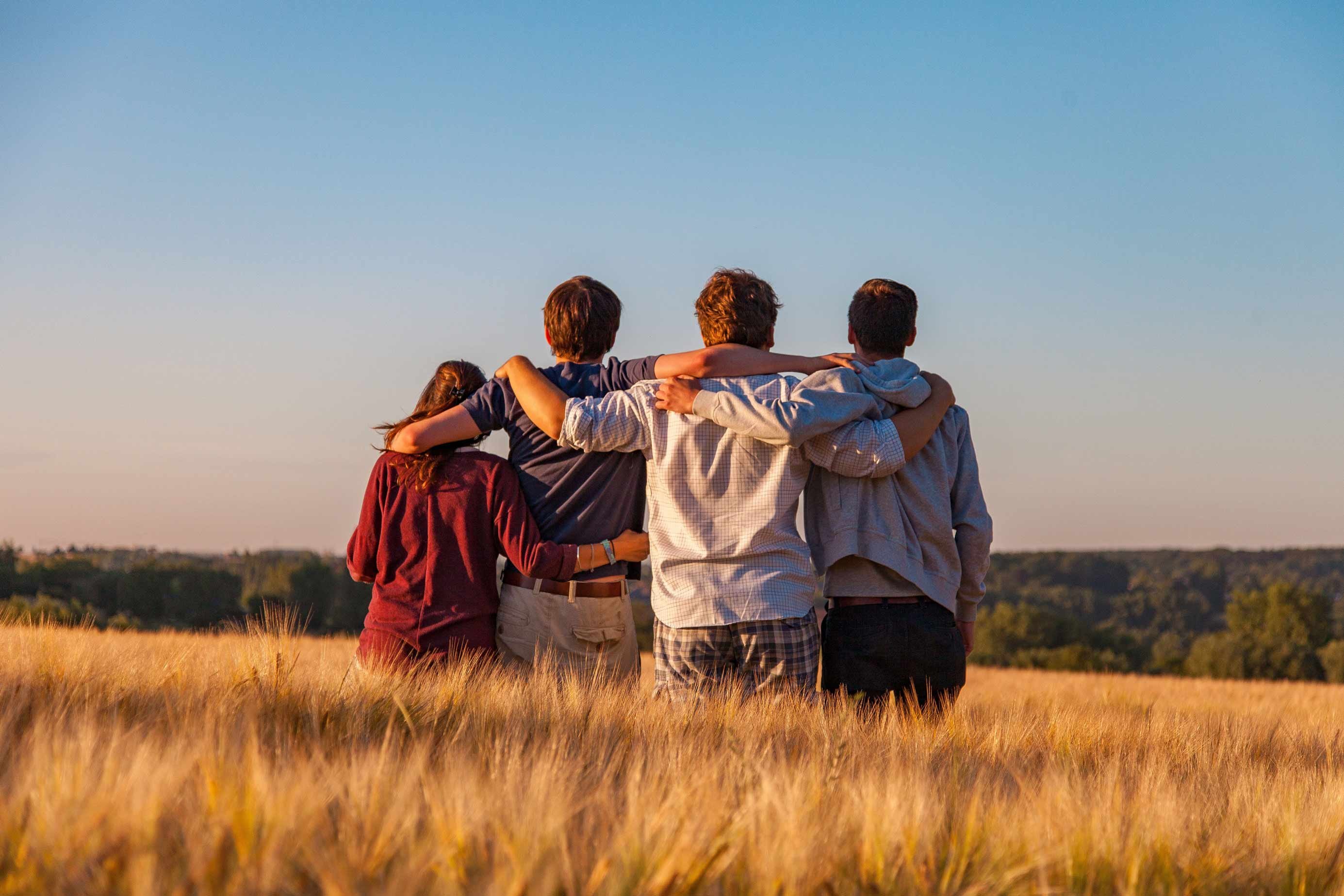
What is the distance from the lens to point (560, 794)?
2525 millimetres

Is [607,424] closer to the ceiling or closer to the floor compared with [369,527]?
closer to the ceiling

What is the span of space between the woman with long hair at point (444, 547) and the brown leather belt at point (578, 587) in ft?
0.22

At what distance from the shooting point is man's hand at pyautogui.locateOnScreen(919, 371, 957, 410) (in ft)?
15.8

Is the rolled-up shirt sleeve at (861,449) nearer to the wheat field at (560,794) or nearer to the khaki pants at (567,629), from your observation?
the wheat field at (560,794)

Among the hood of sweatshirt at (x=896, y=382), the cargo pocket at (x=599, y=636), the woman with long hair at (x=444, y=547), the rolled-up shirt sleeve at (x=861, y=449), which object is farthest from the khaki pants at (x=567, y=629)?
the hood of sweatshirt at (x=896, y=382)

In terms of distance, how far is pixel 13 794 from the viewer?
2.38 meters

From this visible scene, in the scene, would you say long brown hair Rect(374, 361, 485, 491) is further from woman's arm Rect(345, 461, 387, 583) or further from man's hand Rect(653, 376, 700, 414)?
man's hand Rect(653, 376, 700, 414)

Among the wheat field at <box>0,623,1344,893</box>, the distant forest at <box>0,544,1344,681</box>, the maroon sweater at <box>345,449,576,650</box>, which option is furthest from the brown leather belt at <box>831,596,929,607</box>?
the distant forest at <box>0,544,1344,681</box>

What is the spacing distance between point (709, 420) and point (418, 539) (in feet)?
5.05

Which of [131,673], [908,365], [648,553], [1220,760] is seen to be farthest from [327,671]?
[1220,760]

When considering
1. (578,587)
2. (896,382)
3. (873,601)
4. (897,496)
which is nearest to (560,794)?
(578,587)

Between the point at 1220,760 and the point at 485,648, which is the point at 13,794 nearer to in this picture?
the point at 485,648

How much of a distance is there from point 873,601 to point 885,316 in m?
1.34

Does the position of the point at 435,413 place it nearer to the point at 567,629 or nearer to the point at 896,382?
the point at 567,629
